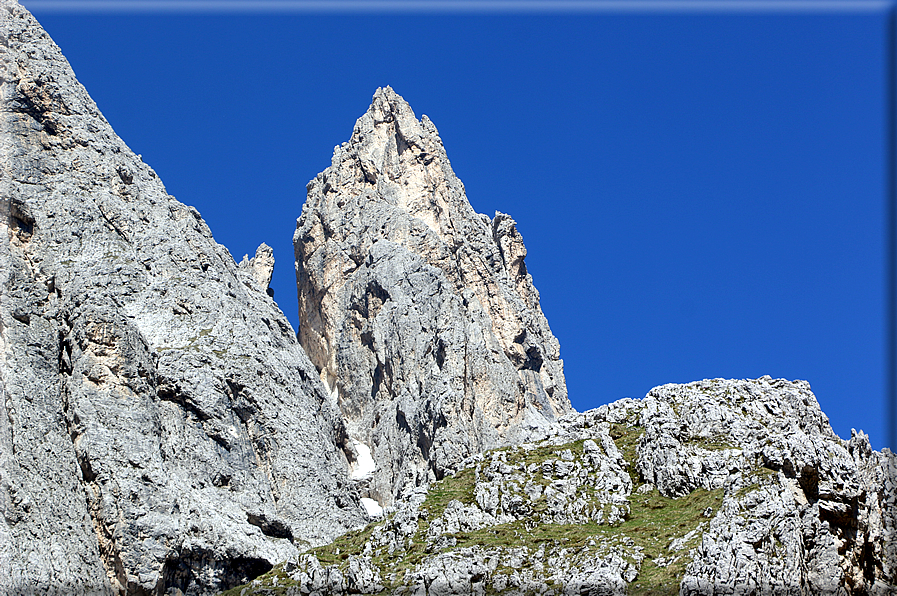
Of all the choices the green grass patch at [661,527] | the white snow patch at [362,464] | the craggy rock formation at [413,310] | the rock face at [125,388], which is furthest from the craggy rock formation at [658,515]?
the white snow patch at [362,464]

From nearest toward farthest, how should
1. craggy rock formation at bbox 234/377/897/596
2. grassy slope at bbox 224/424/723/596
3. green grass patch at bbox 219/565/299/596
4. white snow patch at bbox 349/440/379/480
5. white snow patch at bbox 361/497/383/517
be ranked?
craggy rock formation at bbox 234/377/897/596 < grassy slope at bbox 224/424/723/596 < green grass patch at bbox 219/565/299/596 < white snow patch at bbox 361/497/383/517 < white snow patch at bbox 349/440/379/480

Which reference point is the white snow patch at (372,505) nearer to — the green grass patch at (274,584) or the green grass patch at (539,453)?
the green grass patch at (539,453)

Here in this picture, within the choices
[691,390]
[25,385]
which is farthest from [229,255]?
[691,390]

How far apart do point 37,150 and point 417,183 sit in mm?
63987

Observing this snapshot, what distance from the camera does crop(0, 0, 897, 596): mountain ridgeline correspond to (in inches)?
1646

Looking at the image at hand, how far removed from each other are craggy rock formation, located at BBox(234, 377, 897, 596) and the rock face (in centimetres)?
1398

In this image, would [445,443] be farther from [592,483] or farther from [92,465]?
[592,483]

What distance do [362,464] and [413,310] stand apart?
18.7 metres

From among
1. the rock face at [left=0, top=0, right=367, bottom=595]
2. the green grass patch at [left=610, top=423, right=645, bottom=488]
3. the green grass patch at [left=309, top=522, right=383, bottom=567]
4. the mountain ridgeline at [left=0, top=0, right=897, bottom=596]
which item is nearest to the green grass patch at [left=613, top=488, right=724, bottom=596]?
the mountain ridgeline at [left=0, top=0, right=897, bottom=596]

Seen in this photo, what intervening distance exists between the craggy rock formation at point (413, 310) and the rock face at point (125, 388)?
14545 mm

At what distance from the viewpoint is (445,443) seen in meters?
99.6

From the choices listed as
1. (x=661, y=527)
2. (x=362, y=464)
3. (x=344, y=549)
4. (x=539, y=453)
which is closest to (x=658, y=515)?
(x=661, y=527)

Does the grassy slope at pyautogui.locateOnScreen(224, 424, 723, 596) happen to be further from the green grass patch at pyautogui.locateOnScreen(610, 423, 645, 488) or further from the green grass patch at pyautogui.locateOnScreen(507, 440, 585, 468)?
the green grass patch at pyautogui.locateOnScreen(507, 440, 585, 468)

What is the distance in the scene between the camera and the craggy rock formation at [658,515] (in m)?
39.1
